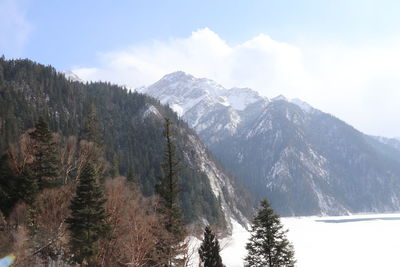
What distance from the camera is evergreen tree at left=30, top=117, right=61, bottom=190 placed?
47.7 metres

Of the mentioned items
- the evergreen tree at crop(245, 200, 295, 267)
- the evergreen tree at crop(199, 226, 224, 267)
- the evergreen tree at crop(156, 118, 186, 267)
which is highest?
the evergreen tree at crop(156, 118, 186, 267)

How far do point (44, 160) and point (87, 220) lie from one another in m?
16.4

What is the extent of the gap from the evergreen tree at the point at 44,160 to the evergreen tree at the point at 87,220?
41.4ft

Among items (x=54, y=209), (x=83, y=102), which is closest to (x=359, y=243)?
(x=54, y=209)

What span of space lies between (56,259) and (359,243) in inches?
4244

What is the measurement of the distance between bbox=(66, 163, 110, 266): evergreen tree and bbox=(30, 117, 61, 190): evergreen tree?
1262cm

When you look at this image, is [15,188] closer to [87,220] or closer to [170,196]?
[87,220]

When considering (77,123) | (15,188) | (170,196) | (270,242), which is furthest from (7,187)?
(77,123)

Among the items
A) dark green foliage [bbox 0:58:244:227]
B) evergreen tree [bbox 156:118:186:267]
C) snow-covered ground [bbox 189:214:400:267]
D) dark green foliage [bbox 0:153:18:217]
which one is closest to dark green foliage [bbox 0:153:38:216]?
dark green foliage [bbox 0:153:18:217]

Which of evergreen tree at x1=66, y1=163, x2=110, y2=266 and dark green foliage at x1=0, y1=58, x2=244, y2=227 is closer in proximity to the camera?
evergreen tree at x1=66, y1=163, x2=110, y2=266

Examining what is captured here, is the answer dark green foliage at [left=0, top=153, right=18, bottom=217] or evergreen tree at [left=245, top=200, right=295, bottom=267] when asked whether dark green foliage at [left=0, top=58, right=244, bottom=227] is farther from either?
evergreen tree at [left=245, top=200, right=295, bottom=267]

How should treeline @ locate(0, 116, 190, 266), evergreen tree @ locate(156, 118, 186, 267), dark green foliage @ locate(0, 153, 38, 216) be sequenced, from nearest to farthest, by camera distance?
treeline @ locate(0, 116, 190, 266), evergreen tree @ locate(156, 118, 186, 267), dark green foliage @ locate(0, 153, 38, 216)

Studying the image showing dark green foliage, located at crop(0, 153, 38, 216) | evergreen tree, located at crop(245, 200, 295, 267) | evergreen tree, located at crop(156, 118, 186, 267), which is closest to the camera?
evergreen tree, located at crop(245, 200, 295, 267)

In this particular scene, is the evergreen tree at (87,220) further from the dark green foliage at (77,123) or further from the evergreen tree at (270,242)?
the dark green foliage at (77,123)
